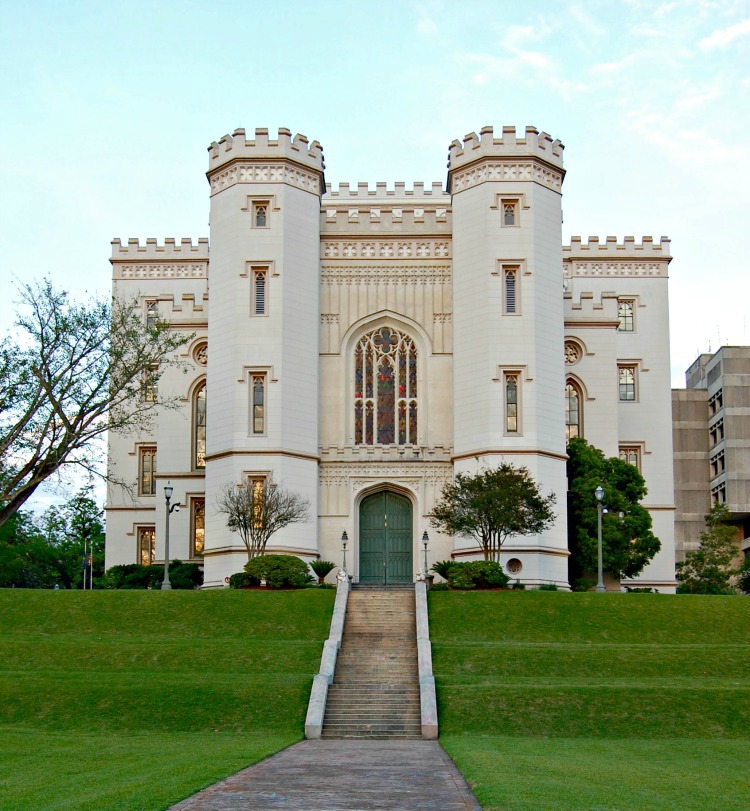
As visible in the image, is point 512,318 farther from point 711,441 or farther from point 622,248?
point 711,441

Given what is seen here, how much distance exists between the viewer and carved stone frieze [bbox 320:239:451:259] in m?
44.8

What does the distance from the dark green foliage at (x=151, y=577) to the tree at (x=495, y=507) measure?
1080 centimetres

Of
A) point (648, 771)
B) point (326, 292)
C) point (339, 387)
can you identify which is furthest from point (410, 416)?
point (648, 771)

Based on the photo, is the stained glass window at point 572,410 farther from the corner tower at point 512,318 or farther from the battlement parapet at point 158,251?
the battlement parapet at point 158,251

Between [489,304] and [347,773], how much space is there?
27.1 meters

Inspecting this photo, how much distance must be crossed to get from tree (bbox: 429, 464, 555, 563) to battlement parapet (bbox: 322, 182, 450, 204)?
63.1 ft

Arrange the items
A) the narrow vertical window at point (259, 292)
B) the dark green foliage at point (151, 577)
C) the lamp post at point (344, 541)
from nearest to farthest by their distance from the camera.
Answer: the lamp post at point (344, 541)
the narrow vertical window at point (259, 292)
the dark green foliage at point (151, 577)

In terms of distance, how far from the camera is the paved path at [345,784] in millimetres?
13859

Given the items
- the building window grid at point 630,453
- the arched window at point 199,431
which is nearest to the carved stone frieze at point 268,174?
the arched window at point 199,431

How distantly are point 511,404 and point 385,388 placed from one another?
5189 millimetres

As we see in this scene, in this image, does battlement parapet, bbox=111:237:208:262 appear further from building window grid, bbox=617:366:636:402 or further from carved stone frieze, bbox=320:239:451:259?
building window grid, bbox=617:366:636:402

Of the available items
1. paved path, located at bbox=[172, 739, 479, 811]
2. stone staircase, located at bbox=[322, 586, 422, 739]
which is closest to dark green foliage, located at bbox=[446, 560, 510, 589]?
stone staircase, located at bbox=[322, 586, 422, 739]

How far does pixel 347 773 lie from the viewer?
16.9 m

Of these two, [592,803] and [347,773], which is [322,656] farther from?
[592,803]
